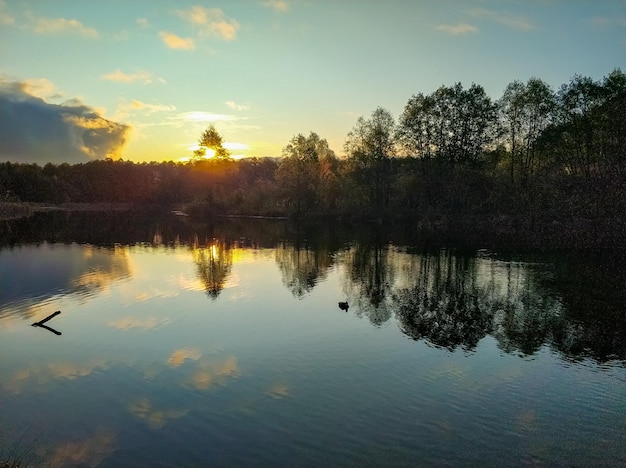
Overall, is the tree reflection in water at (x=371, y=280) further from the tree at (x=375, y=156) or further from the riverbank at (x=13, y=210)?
the riverbank at (x=13, y=210)

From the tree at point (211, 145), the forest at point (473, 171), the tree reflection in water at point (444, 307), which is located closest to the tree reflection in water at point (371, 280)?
the tree reflection in water at point (444, 307)

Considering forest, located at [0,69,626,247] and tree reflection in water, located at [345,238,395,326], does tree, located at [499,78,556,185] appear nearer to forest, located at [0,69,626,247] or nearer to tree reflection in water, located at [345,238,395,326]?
forest, located at [0,69,626,247]

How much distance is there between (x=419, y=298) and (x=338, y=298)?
→ 503 cm

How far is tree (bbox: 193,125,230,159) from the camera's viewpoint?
11475 cm

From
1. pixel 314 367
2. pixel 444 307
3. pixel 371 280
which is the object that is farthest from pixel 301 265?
pixel 314 367

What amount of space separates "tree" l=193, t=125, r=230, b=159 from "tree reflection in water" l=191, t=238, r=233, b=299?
61.1 m

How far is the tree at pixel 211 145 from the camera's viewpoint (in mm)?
114750

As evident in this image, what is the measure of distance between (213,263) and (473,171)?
50.0m

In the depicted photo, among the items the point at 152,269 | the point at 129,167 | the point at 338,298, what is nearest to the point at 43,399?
the point at 338,298

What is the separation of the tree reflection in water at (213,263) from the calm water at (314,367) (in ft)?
1.59

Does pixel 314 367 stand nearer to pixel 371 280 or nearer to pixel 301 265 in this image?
pixel 371 280

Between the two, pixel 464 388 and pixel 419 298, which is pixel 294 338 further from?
pixel 419 298

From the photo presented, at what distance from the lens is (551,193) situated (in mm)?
60406

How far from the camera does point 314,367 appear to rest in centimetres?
1661
